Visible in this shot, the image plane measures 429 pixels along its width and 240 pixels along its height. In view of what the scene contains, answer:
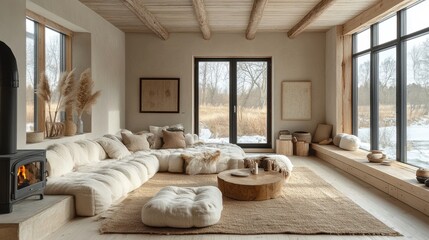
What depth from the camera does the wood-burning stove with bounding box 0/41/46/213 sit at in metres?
2.94

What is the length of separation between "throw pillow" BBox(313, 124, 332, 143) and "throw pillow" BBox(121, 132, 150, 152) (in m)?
4.15

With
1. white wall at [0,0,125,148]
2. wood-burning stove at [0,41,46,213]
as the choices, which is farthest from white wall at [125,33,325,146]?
wood-burning stove at [0,41,46,213]

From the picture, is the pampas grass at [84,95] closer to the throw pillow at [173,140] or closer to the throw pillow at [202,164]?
the throw pillow at [173,140]

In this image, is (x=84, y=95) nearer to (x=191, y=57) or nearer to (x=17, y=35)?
(x=17, y=35)

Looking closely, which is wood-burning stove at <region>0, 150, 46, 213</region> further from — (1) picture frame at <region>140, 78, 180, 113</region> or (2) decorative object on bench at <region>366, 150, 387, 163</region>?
(1) picture frame at <region>140, 78, 180, 113</region>

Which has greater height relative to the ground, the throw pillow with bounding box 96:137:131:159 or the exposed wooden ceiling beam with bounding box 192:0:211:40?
the exposed wooden ceiling beam with bounding box 192:0:211:40

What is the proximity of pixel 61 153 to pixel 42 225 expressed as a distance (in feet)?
4.92

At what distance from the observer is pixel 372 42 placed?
21.9 ft

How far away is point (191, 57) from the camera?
8547 millimetres

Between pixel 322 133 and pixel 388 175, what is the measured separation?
11.8ft

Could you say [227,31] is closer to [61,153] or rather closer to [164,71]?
[164,71]

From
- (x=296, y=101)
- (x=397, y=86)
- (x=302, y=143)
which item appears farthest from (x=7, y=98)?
(x=296, y=101)

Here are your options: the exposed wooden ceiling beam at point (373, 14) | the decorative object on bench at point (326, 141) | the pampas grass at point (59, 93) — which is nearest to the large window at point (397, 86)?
the exposed wooden ceiling beam at point (373, 14)

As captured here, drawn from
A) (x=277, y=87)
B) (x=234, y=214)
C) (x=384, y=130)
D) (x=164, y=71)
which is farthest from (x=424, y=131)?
(x=164, y=71)
